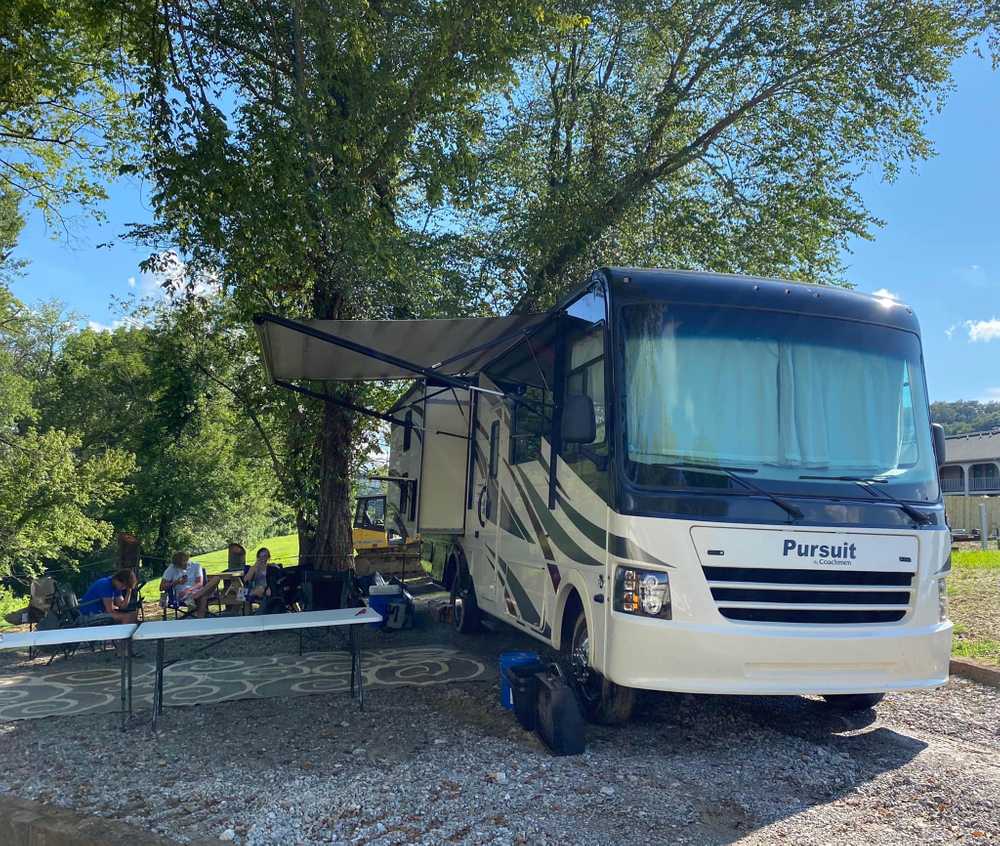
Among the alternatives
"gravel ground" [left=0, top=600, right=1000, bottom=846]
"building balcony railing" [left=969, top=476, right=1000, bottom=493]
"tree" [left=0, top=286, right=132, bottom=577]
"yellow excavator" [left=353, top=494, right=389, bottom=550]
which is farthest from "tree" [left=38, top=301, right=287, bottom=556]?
"building balcony railing" [left=969, top=476, right=1000, bottom=493]

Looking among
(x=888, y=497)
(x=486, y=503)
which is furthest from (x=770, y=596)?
(x=486, y=503)

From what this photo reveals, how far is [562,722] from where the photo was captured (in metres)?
5.37

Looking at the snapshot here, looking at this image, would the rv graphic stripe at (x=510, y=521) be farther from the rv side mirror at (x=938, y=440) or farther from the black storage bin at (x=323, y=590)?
the rv side mirror at (x=938, y=440)

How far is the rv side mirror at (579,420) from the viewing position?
5629 millimetres

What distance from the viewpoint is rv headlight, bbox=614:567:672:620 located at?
5.15 metres

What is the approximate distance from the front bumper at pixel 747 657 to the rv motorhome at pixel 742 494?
0.4 inches

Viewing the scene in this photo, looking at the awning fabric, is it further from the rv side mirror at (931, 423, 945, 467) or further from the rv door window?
the rv side mirror at (931, 423, 945, 467)

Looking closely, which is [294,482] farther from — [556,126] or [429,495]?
[556,126]

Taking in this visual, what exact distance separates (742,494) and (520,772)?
209 centimetres

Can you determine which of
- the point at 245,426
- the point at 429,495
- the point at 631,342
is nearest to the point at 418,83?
the point at 429,495

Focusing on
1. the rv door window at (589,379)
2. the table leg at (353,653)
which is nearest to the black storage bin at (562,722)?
the rv door window at (589,379)

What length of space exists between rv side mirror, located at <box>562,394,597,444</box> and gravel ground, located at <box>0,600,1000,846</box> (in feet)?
6.51

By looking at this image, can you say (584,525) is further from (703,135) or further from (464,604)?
(703,135)

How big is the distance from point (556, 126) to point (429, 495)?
6.24 metres
